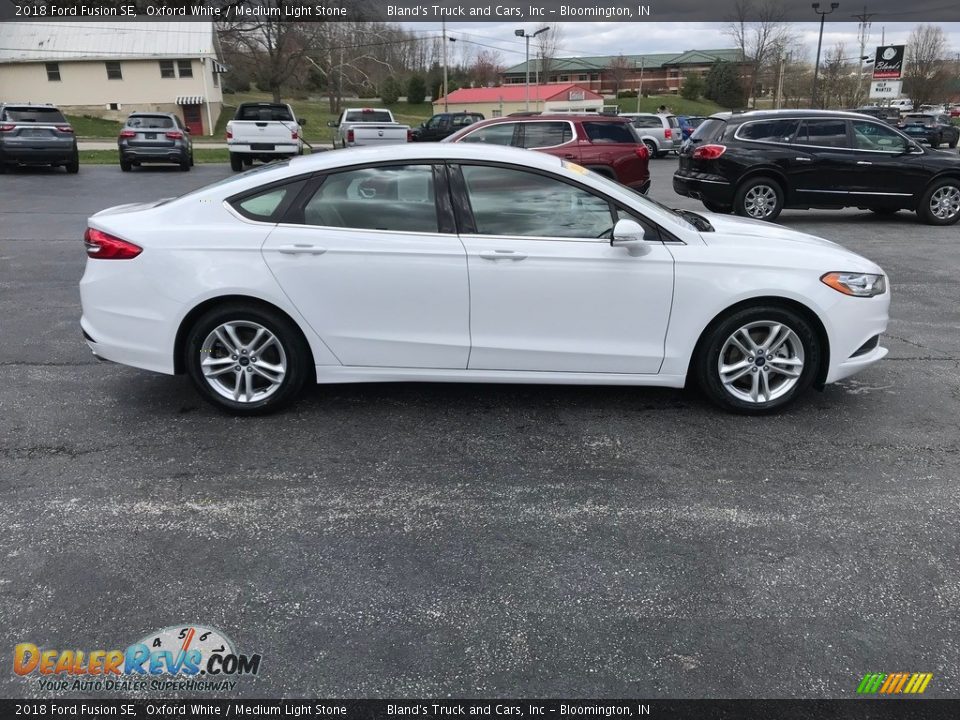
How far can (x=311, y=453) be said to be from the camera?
13.8 ft

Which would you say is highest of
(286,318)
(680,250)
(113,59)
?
(113,59)

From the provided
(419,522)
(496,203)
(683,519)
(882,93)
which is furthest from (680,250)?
(882,93)

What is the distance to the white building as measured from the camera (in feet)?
147

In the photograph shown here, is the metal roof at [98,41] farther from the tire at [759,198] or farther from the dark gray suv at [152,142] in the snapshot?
the tire at [759,198]

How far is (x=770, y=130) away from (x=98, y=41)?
44.8 meters

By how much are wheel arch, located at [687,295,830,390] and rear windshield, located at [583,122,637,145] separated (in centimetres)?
994

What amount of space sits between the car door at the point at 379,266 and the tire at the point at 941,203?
11.2 meters

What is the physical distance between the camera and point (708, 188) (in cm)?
1260

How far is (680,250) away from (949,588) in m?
2.20

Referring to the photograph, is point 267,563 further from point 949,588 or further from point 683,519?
point 949,588

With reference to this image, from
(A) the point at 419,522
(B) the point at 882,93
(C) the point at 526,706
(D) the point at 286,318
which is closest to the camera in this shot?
(C) the point at 526,706

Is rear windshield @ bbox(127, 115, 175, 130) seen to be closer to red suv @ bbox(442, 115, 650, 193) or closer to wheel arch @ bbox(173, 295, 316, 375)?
red suv @ bbox(442, 115, 650, 193)

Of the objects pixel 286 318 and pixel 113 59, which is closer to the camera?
pixel 286 318

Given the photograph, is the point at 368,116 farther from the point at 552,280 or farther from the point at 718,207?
the point at 552,280
